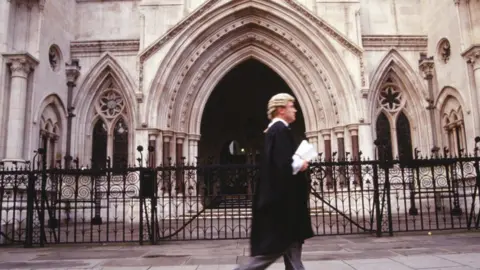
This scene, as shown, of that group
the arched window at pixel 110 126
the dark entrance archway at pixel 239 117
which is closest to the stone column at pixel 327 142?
the dark entrance archway at pixel 239 117

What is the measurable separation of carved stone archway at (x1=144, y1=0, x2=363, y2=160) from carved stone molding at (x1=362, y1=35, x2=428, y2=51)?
142cm

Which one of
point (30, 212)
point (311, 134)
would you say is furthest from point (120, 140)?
point (30, 212)

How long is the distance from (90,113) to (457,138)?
13.6 meters

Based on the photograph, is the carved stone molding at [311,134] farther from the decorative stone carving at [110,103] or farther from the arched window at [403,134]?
the decorative stone carving at [110,103]

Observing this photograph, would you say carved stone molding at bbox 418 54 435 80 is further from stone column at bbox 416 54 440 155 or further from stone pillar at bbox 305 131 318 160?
stone pillar at bbox 305 131 318 160

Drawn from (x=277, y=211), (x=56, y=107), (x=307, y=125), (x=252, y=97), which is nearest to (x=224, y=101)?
(x=252, y=97)

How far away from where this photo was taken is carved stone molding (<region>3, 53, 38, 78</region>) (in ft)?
41.8

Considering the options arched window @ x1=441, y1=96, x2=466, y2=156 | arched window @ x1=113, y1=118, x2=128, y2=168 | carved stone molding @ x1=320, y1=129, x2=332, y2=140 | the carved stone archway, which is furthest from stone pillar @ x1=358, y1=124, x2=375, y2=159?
arched window @ x1=113, y1=118, x2=128, y2=168

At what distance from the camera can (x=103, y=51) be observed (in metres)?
16.6

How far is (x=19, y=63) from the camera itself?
12.8m

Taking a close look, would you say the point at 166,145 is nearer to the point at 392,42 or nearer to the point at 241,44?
the point at 241,44

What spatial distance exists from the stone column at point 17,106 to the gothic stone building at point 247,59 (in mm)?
962

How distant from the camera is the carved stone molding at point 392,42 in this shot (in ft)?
54.0

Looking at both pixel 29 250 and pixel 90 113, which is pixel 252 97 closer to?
pixel 90 113
